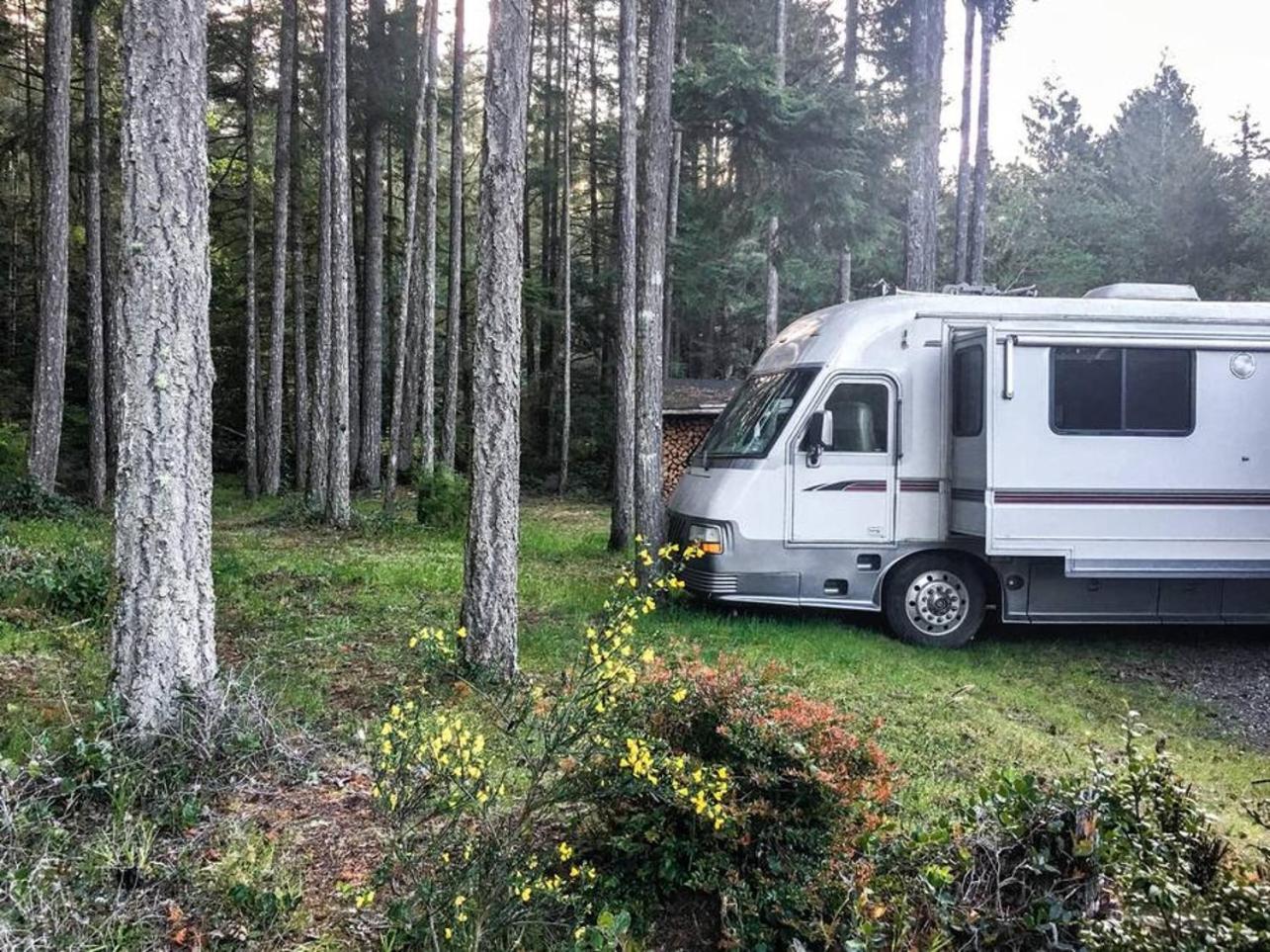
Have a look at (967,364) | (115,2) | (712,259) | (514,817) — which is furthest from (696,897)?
(712,259)

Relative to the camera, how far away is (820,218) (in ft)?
37.3

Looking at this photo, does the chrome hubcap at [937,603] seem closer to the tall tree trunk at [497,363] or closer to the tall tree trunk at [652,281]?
the tall tree trunk at [652,281]

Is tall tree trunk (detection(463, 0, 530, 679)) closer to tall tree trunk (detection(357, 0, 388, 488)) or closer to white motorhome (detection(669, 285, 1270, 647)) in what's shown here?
white motorhome (detection(669, 285, 1270, 647))

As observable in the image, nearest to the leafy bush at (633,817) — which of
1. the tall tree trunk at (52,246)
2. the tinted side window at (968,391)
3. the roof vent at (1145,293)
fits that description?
the tinted side window at (968,391)

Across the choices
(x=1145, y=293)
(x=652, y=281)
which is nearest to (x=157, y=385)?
(x=652, y=281)

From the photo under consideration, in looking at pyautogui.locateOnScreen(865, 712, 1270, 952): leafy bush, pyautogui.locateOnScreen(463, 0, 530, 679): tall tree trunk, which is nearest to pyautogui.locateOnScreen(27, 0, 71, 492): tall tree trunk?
Result: pyautogui.locateOnScreen(463, 0, 530, 679): tall tree trunk

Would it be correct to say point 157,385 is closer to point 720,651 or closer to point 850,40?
point 720,651

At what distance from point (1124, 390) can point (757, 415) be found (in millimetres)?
3216

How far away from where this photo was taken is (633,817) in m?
3.37

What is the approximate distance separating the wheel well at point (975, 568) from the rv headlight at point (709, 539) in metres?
A: 1.55

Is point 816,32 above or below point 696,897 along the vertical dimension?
above

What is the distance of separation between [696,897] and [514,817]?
78cm

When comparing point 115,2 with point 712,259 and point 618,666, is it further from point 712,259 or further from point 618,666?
point 618,666

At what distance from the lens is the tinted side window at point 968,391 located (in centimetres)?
768
